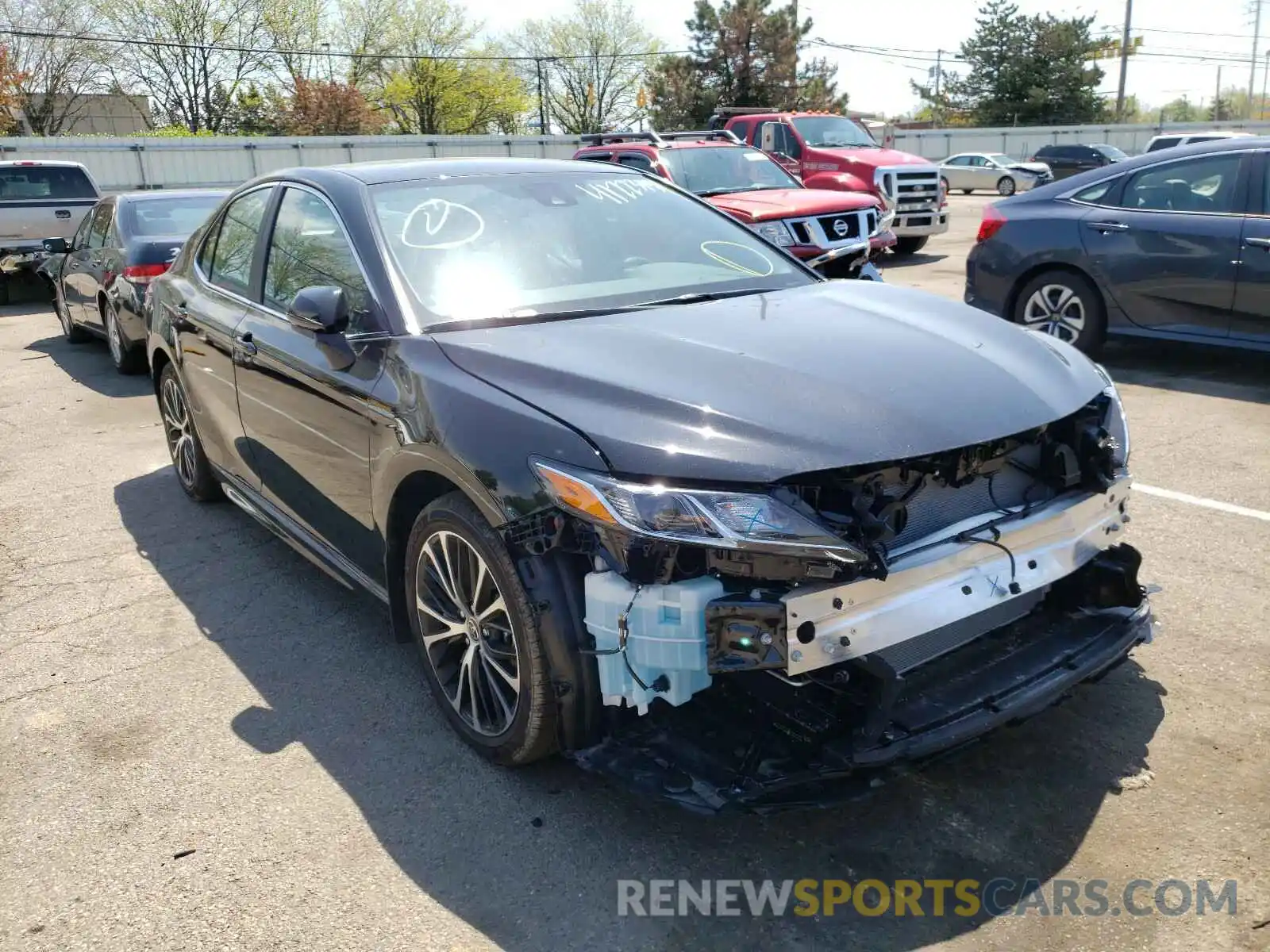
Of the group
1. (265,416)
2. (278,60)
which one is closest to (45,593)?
(265,416)

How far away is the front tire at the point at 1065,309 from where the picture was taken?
774cm

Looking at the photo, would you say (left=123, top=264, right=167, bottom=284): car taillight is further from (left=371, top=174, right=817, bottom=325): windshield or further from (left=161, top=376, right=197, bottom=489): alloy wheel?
(left=371, top=174, right=817, bottom=325): windshield

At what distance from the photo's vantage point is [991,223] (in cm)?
830

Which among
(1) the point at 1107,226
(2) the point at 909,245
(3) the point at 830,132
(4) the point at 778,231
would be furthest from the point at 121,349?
(2) the point at 909,245

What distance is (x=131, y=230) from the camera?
906 centimetres

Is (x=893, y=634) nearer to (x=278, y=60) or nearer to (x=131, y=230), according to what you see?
(x=131, y=230)

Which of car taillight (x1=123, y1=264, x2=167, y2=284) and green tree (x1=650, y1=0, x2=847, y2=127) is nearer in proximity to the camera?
car taillight (x1=123, y1=264, x2=167, y2=284)

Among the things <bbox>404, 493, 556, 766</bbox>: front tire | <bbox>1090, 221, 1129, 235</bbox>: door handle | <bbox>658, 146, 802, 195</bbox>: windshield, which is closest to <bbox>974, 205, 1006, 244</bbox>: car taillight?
<bbox>1090, 221, 1129, 235</bbox>: door handle

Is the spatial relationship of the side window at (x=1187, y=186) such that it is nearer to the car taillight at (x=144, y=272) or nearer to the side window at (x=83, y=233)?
the car taillight at (x=144, y=272)

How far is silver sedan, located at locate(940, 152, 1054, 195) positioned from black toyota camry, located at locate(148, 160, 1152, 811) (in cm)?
3134

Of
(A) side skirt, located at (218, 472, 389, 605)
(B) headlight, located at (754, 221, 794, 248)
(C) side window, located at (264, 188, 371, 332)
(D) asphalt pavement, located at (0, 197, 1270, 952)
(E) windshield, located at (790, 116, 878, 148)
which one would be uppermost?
(E) windshield, located at (790, 116, 878, 148)

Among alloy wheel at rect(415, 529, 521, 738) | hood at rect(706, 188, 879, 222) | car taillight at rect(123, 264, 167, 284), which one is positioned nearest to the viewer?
alloy wheel at rect(415, 529, 521, 738)

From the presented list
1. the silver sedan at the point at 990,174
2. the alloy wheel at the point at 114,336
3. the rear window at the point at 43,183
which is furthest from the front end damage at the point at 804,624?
the silver sedan at the point at 990,174

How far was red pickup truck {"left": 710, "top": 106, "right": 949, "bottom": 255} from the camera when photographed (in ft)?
50.9
